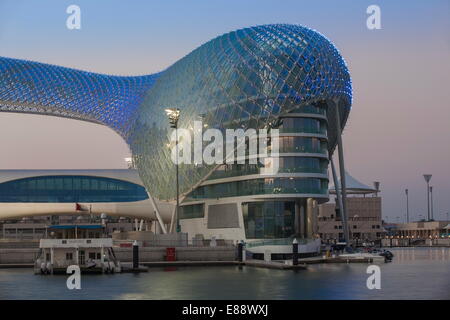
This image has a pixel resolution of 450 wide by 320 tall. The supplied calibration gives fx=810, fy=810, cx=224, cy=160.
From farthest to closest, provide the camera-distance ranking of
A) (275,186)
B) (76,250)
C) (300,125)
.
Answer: (300,125), (275,186), (76,250)

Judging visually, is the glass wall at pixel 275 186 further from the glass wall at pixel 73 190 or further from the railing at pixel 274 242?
the glass wall at pixel 73 190

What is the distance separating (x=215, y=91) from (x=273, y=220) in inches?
585

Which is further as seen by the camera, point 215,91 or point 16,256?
point 215,91

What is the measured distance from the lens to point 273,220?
85375 millimetres

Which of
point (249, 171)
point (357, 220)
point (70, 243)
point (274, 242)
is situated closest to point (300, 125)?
point (249, 171)

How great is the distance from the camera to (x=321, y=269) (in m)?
65.1

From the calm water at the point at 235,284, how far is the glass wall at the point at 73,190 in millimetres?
57927

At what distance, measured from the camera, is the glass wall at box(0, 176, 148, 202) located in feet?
400

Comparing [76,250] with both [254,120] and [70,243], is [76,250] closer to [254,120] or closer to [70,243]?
[70,243]

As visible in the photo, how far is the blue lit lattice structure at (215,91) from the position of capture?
269 feet

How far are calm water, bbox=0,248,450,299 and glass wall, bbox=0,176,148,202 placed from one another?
5793 cm

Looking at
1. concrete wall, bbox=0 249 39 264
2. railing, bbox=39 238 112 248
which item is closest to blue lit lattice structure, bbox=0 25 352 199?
concrete wall, bbox=0 249 39 264

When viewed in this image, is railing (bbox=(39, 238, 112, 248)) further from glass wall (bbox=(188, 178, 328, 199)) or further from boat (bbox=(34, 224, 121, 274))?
glass wall (bbox=(188, 178, 328, 199))
